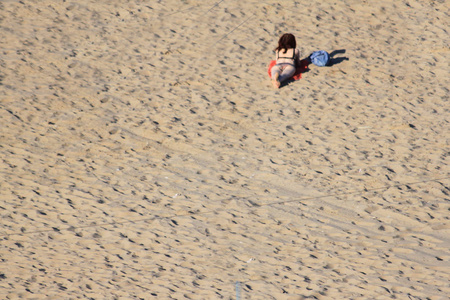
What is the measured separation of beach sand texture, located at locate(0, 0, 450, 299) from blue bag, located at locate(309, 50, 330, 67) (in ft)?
0.55

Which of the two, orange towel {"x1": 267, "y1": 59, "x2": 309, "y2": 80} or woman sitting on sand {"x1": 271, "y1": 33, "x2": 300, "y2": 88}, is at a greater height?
woman sitting on sand {"x1": 271, "y1": 33, "x2": 300, "y2": 88}

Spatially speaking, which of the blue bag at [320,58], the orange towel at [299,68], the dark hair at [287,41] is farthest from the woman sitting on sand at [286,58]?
the blue bag at [320,58]

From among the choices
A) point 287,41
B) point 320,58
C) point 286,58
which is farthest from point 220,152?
point 320,58

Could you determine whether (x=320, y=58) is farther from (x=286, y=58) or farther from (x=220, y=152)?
(x=220, y=152)

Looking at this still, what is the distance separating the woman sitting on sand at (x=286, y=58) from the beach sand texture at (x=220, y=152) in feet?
0.67

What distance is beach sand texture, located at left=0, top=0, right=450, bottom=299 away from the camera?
4836 mm

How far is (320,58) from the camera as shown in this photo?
26.1 feet

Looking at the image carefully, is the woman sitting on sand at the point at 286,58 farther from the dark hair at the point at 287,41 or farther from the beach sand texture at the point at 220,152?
the beach sand texture at the point at 220,152

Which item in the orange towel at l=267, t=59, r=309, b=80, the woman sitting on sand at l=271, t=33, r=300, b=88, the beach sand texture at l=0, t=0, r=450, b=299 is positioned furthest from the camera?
the orange towel at l=267, t=59, r=309, b=80

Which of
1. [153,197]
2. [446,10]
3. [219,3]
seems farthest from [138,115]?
[446,10]

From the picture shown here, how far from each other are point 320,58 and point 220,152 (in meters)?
2.37

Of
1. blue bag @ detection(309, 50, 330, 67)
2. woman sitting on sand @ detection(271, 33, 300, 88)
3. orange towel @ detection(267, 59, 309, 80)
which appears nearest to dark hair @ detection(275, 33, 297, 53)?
woman sitting on sand @ detection(271, 33, 300, 88)

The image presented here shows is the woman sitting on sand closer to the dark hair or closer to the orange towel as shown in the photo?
the dark hair

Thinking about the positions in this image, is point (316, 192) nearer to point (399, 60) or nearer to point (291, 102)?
point (291, 102)
